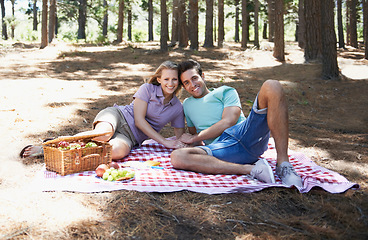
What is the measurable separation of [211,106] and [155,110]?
0.68 m

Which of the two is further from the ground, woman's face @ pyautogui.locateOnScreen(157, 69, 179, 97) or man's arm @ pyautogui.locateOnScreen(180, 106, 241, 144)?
woman's face @ pyautogui.locateOnScreen(157, 69, 179, 97)

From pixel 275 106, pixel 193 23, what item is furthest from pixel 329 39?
pixel 275 106

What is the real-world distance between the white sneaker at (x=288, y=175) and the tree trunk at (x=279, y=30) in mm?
10797

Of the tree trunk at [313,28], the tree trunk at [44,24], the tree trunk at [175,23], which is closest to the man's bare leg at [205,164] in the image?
the tree trunk at [313,28]

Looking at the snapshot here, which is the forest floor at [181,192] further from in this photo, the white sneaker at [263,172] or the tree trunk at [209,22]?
the tree trunk at [209,22]

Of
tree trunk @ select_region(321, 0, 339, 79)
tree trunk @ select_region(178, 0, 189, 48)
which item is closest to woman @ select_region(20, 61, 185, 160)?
tree trunk @ select_region(321, 0, 339, 79)

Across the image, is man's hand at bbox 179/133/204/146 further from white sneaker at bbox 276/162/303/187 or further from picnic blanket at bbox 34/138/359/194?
white sneaker at bbox 276/162/303/187

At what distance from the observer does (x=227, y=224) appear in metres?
2.51

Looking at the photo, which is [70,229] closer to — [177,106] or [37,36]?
[177,106]

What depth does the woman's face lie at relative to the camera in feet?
13.0

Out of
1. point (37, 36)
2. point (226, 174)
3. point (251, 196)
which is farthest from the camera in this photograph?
point (37, 36)

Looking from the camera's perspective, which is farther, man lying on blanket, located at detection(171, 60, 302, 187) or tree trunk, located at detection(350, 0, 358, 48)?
tree trunk, located at detection(350, 0, 358, 48)

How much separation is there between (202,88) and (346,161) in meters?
1.96

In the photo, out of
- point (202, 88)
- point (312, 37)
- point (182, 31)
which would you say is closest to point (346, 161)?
point (202, 88)
